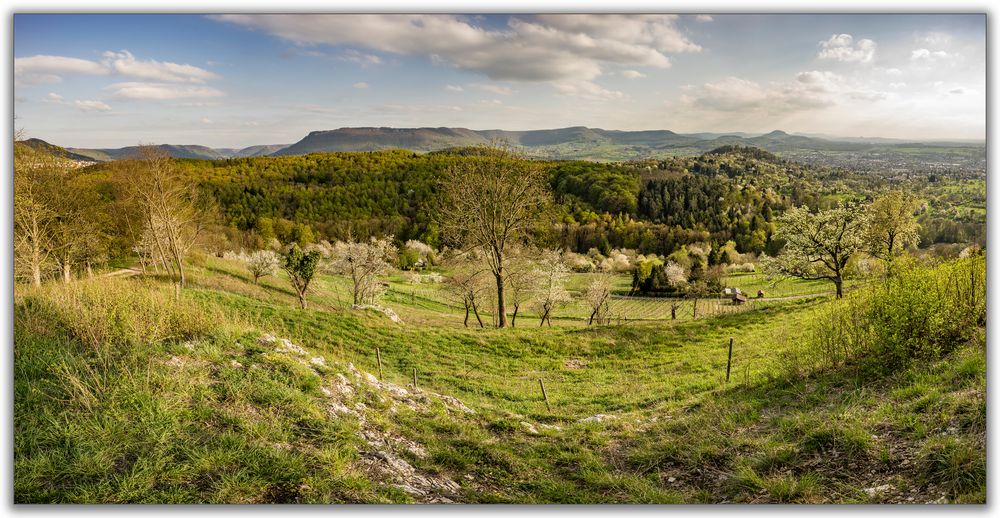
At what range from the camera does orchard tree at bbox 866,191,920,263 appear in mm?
12836

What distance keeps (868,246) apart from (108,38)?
28815 mm

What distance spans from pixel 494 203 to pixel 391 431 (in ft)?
38.1

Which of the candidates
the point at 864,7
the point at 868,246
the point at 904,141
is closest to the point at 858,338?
the point at 904,141

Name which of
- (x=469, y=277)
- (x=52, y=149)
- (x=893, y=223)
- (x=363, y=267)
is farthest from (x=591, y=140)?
(x=363, y=267)

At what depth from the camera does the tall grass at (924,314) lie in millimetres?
6309

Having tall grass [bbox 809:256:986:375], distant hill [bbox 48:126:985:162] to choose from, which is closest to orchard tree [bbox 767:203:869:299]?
distant hill [bbox 48:126:985:162]

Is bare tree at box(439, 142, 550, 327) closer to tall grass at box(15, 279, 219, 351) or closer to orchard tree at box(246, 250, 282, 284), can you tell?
tall grass at box(15, 279, 219, 351)

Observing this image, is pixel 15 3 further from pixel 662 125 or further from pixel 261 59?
A: pixel 662 125

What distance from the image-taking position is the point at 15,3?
6059mm

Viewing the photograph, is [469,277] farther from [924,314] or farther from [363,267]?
[924,314]

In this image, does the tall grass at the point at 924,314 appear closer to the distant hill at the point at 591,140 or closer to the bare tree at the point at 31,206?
the distant hill at the point at 591,140

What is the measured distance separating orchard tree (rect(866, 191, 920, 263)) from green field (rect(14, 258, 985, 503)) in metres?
6.50

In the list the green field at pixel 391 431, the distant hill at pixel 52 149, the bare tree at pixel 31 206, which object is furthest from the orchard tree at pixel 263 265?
the green field at pixel 391 431

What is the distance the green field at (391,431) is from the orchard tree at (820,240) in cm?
1685
